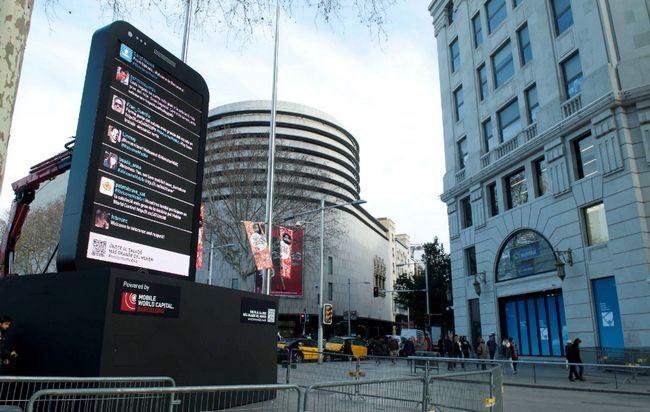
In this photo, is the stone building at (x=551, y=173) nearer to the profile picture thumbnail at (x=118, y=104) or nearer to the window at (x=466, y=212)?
the window at (x=466, y=212)

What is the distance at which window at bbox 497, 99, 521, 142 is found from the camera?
2795cm

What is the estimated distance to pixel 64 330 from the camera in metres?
7.16

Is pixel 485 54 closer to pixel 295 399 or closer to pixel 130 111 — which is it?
pixel 130 111

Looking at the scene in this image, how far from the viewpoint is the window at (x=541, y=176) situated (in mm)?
25344

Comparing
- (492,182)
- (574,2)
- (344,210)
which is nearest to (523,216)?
(492,182)

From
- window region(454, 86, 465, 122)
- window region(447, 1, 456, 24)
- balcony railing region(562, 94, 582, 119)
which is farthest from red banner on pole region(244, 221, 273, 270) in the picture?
window region(447, 1, 456, 24)

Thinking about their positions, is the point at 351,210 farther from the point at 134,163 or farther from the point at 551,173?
the point at 134,163

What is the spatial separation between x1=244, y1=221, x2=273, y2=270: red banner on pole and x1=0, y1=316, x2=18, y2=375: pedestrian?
10.4 metres

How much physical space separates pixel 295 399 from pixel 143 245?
157 inches

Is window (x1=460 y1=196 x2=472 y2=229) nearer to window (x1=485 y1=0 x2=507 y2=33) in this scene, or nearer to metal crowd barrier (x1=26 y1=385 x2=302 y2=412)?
window (x1=485 y1=0 x2=507 y2=33)

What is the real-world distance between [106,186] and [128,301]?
5.91 ft

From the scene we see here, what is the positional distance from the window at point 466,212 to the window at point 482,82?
667cm

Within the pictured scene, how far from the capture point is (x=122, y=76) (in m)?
8.10

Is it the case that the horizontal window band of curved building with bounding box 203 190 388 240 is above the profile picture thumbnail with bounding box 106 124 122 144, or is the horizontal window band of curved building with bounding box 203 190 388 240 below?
above
